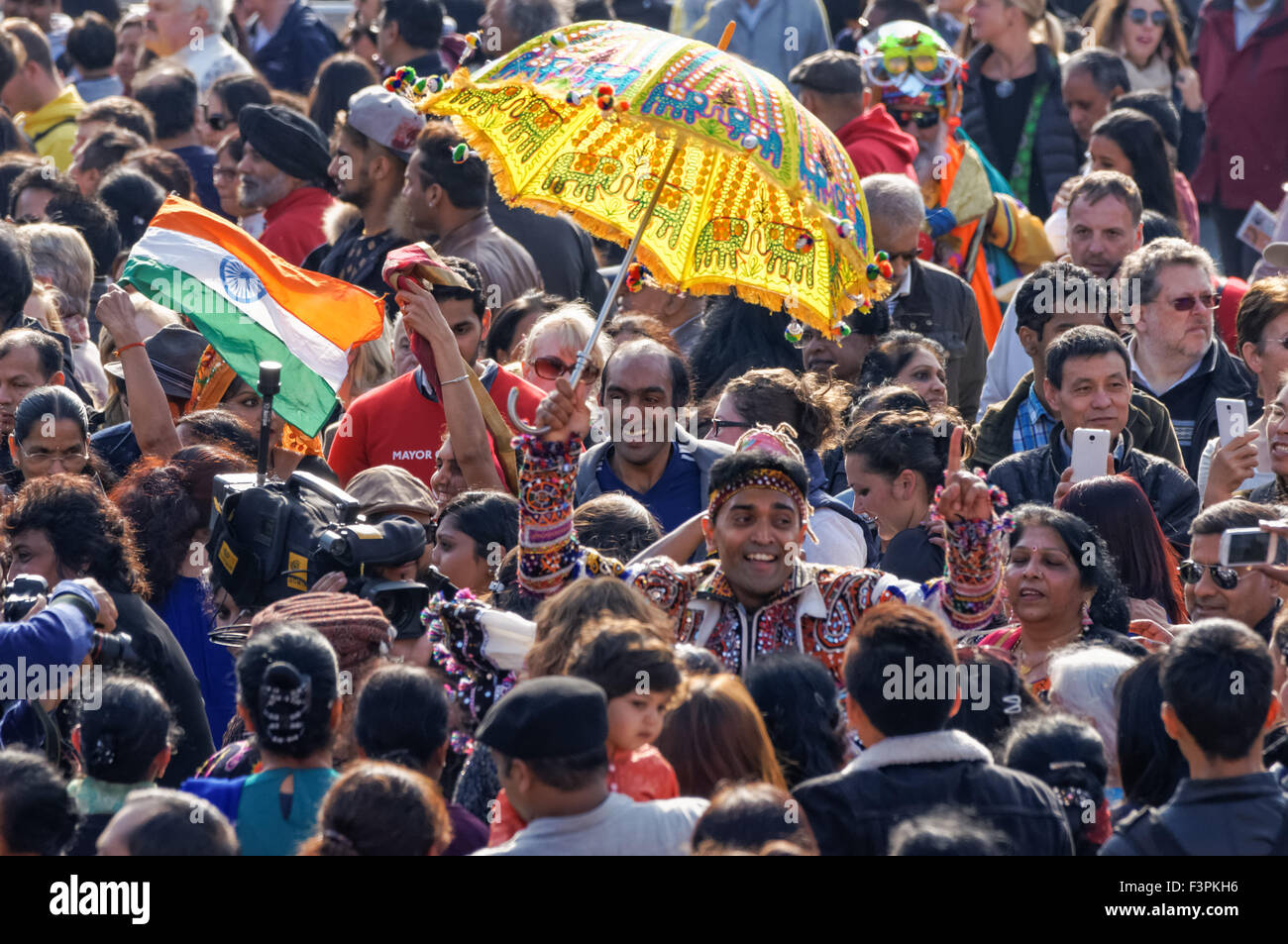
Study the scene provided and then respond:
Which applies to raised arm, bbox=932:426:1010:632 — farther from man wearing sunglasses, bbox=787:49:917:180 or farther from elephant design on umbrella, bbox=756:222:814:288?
man wearing sunglasses, bbox=787:49:917:180

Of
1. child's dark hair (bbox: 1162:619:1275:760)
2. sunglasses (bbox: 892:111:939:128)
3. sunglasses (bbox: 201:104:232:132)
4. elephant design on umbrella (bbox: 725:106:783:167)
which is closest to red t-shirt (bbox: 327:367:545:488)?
elephant design on umbrella (bbox: 725:106:783:167)

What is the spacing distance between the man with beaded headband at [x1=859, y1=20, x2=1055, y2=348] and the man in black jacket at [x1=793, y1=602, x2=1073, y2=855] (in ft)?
16.2

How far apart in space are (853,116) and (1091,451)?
11.8 feet

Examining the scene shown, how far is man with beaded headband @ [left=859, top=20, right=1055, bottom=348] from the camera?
892cm

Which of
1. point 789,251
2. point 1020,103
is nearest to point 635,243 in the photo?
point 789,251

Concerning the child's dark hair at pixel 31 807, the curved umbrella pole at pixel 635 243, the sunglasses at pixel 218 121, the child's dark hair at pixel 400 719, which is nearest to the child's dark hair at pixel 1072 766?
the child's dark hair at pixel 400 719

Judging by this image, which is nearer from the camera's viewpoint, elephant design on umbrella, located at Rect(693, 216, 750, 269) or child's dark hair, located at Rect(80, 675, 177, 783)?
child's dark hair, located at Rect(80, 675, 177, 783)

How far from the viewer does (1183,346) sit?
712 cm

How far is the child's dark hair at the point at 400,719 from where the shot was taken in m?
4.16

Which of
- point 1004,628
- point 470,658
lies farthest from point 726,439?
point 470,658

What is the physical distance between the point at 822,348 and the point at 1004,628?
2.39m

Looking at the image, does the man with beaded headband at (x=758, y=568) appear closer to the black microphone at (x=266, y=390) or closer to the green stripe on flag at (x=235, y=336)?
the black microphone at (x=266, y=390)

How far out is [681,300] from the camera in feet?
27.6

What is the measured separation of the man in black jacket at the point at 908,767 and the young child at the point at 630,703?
323 millimetres
